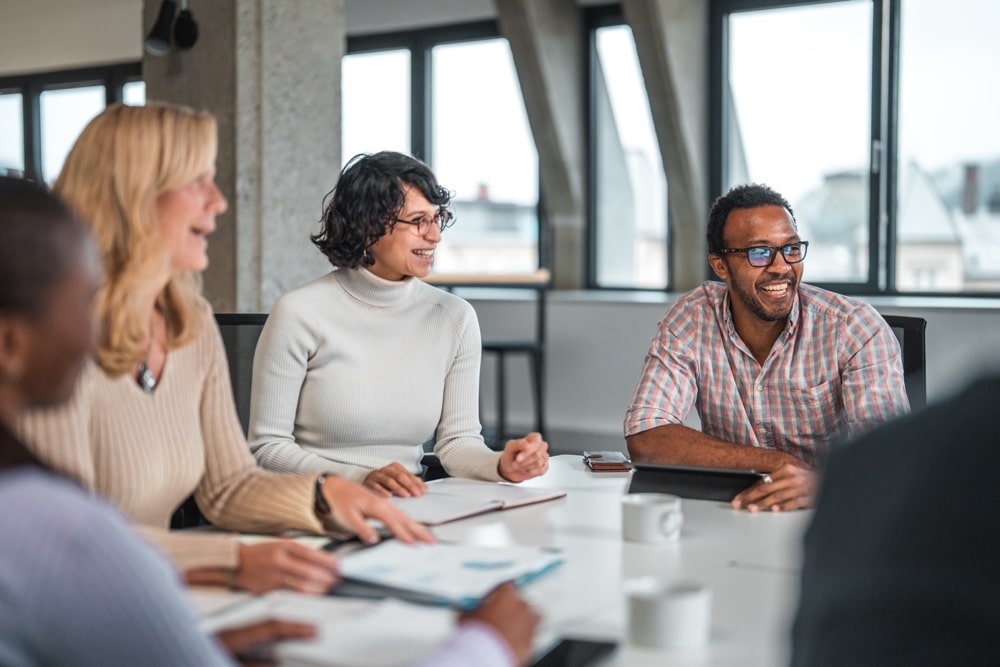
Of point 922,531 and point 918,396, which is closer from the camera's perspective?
point 922,531

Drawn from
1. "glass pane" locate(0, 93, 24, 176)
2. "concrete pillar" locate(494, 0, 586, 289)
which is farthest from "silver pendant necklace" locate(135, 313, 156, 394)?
"glass pane" locate(0, 93, 24, 176)

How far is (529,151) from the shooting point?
308 inches

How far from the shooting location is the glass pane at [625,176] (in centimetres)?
733

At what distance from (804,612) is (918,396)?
1.93m

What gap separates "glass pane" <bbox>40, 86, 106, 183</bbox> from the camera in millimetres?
9594

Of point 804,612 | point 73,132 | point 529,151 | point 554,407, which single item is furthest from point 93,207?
point 73,132

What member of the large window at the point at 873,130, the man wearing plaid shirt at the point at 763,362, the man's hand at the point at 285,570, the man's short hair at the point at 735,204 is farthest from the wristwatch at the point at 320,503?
the large window at the point at 873,130

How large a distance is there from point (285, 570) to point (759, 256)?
1.62 metres

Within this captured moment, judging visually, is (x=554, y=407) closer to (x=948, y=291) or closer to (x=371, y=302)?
(x=948, y=291)

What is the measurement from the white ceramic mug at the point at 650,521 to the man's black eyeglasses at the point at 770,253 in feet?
3.57

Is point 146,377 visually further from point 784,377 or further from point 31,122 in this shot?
point 31,122

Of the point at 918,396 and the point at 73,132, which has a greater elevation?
the point at 73,132

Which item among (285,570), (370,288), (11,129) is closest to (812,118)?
(370,288)

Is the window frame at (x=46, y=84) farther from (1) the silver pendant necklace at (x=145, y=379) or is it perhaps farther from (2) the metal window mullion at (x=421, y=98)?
(1) the silver pendant necklace at (x=145, y=379)
